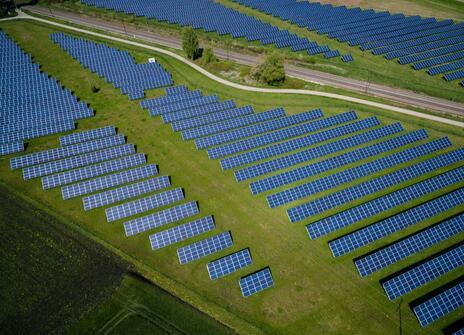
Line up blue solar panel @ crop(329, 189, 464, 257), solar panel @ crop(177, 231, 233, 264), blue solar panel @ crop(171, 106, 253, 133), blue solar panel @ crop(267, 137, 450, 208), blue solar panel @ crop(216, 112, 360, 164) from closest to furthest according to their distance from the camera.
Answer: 1. solar panel @ crop(177, 231, 233, 264)
2. blue solar panel @ crop(329, 189, 464, 257)
3. blue solar panel @ crop(267, 137, 450, 208)
4. blue solar panel @ crop(216, 112, 360, 164)
5. blue solar panel @ crop(171, 106, 253, 133)

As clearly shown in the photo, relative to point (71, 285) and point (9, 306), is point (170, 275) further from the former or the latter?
point (9, 306)

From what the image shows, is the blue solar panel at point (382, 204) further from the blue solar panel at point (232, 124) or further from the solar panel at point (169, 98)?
the solar panel at point (169, 98)

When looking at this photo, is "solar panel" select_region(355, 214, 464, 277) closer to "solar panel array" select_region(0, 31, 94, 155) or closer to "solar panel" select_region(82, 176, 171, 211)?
"solar panel" select_region(82, 176, 171, 211)

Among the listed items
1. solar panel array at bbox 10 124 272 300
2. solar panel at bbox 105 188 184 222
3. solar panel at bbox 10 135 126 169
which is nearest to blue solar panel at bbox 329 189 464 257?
solar panel array at bbox 10 124 272 300

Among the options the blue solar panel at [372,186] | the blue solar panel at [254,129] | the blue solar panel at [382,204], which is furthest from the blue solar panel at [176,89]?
the blue solar panel at [382,204]

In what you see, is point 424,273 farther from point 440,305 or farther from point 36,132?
point 36,132

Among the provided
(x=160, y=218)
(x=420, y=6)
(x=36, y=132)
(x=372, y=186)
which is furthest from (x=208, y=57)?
(x=420, y=6)
